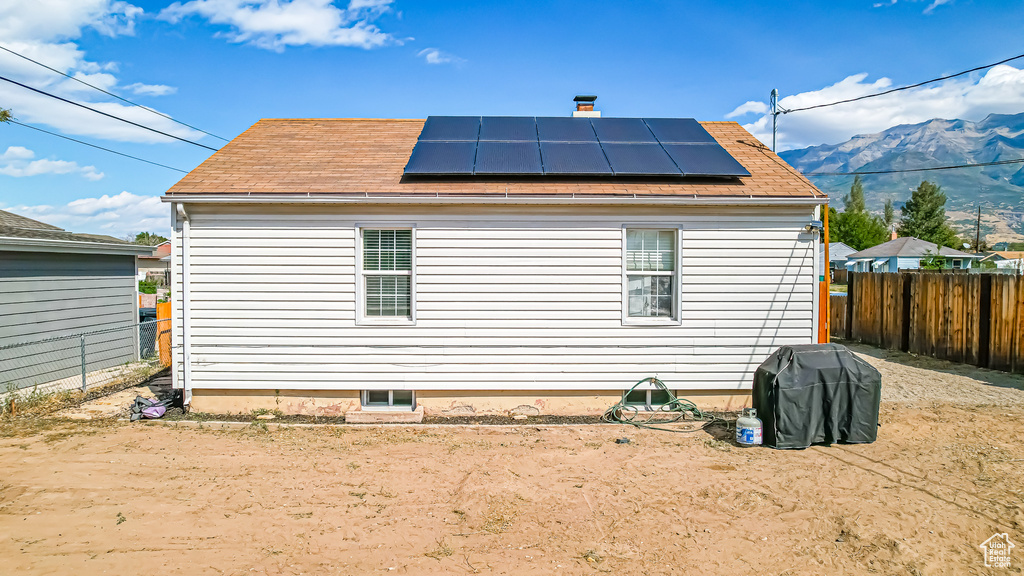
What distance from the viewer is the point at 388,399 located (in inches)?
330

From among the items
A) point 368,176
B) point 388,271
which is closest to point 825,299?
point 388,271

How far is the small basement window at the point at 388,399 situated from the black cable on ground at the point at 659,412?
9.69 feet

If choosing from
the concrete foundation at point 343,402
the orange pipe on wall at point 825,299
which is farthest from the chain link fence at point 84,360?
the orange pipe on wall at point 825,299

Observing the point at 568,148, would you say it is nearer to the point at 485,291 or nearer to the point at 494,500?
the point at 485,291

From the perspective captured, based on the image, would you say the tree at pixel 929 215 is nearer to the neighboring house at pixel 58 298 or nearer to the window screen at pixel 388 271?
the window screen at pixel 388 271

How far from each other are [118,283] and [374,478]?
989cm

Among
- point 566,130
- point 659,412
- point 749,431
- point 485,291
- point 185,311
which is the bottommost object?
point 659,412

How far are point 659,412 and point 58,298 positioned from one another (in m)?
11.3

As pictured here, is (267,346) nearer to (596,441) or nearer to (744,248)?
(596,441)

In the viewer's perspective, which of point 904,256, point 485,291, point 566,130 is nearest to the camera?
point 485,291

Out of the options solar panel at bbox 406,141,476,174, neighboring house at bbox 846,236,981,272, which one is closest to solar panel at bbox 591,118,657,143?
solar panel at bbox 406,141,476,174

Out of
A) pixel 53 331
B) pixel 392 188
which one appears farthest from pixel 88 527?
pixel 53 331

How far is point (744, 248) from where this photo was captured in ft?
27.1

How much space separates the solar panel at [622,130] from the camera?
32.5ft
